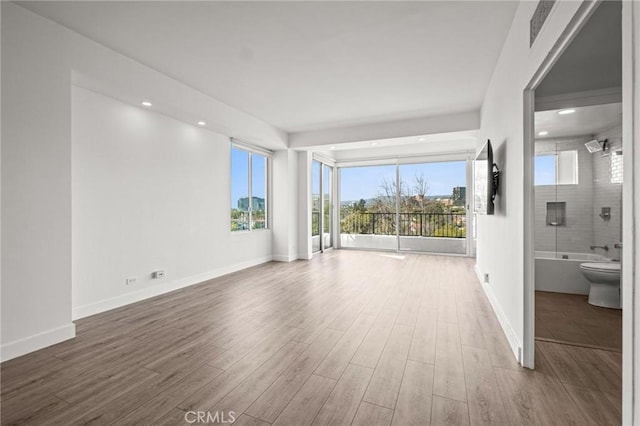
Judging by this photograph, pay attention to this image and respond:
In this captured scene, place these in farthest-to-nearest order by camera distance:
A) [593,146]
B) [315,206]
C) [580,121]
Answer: [315,206] → [593,146] → [580,121]

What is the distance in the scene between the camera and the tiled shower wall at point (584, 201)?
3.89m

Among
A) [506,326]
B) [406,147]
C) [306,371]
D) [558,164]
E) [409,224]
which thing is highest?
[406,147]

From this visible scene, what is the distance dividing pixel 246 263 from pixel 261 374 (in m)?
3.73

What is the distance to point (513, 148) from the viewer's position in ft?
7.79

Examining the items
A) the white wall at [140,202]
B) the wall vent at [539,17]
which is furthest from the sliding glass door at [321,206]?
the wall vent at [539,17]

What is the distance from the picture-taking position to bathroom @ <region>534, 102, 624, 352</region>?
3352 millimetres

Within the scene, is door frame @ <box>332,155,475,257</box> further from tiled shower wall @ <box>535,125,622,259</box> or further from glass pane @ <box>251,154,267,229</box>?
glass pane @ <box>251,154,267,229</box>

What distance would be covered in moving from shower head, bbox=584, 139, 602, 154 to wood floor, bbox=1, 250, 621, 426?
2.86 meters

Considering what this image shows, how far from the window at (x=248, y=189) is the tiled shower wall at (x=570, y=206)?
4.88m

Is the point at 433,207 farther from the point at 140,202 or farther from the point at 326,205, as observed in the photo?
the point at 140,202

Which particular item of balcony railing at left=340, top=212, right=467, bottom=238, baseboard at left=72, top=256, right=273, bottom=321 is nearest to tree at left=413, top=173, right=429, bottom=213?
balcony railing at left=340, top=212, right=467, bottom=238

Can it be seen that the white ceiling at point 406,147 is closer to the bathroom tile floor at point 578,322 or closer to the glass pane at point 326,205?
the glass pane at point 326,205

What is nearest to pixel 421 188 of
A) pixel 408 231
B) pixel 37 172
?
pixel 408 231

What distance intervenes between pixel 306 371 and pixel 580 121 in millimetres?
4552
